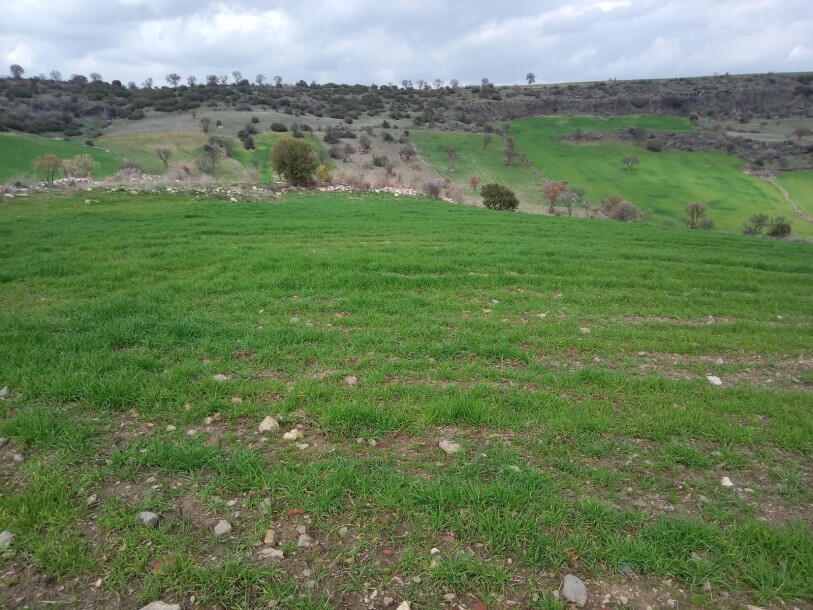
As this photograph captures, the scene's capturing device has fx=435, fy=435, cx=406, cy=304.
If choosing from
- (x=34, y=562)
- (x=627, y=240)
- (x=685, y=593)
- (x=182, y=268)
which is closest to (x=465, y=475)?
(x=685, y=593)

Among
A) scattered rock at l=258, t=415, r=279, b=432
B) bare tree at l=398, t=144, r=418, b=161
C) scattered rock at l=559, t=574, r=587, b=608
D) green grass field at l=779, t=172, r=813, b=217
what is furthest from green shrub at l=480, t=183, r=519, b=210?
green grass field at l=779, t=172, r=813, b=217

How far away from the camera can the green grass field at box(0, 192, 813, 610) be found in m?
2.96

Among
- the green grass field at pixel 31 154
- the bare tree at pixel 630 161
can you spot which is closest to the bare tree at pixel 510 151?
the bare tree at pixel 630 161

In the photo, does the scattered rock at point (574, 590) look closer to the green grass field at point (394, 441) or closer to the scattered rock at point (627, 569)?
the green grass field at point (394, 441)

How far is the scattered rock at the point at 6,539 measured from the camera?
9.91ft

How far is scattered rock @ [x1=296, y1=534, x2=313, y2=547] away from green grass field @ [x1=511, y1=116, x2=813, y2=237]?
6197 cm

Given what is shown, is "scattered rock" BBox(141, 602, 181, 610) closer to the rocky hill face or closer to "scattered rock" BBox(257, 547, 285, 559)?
"scattered rock" BBox(257, 547, 285, 559)

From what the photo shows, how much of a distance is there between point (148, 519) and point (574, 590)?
3.07 metres

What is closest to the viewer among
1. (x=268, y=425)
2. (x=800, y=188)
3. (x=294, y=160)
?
(x=268, y=425)

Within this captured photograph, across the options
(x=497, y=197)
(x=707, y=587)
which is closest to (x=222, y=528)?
(x=707, y=587)

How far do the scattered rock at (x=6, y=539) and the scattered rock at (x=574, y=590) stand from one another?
3.80 meters

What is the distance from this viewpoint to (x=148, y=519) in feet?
10.7

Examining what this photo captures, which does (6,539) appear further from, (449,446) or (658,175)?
(658,175)

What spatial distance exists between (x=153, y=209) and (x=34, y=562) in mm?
19738
